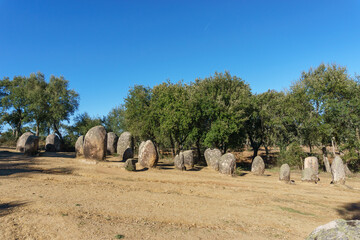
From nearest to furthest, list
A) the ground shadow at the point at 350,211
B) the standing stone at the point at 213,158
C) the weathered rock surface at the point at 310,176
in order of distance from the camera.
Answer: the ground shadow at the point at 350,211 → the weathered rock surface at the point at 310,176 → the standing stone at the point at 213,158

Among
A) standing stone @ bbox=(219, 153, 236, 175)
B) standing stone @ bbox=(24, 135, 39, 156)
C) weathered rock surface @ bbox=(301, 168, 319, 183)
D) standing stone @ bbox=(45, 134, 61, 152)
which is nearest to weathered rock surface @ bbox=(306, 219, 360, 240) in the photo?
standing stone @ bbox=(219, 153, 236, 175)

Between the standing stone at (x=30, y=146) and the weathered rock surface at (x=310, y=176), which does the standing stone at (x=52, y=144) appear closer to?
the standing stone at (x=30, y=146)

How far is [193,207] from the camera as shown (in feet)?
28.3

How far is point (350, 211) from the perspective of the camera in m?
9.61

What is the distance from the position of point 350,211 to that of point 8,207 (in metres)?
13.6

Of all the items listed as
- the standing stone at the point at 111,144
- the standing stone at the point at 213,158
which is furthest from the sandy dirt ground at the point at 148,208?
the standing stone at the point at 111,144

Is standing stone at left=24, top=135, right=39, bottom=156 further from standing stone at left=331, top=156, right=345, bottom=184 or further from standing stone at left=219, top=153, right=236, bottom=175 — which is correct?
standing stone at left=331, top=156, right=345, bottom=184

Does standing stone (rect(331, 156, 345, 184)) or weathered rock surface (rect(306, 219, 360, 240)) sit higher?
weathered rock surface (rect(306, 219, 360, 240))

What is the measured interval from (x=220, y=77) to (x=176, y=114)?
9524 mm

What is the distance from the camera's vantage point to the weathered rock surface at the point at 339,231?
277 centimetres

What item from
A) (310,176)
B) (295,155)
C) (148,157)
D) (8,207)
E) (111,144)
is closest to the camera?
(8,207)

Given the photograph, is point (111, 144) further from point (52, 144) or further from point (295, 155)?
point (295, 155)

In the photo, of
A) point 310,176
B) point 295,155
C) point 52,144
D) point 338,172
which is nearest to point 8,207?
point 310,176

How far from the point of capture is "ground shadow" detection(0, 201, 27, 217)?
21.0ft
